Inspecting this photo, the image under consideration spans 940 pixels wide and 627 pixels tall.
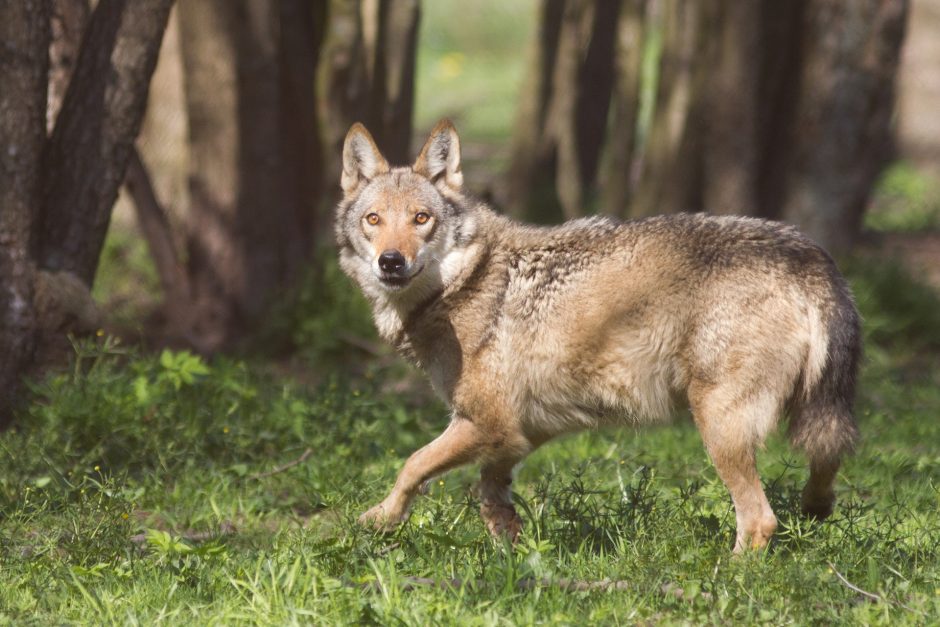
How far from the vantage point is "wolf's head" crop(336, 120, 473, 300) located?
579cm

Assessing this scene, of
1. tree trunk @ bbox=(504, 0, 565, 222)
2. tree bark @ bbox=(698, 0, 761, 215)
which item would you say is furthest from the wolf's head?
tree trunk @ bbox=(504, 0, 565, 222)

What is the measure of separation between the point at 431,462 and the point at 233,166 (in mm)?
5101

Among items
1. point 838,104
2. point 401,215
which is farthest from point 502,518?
point 838,104

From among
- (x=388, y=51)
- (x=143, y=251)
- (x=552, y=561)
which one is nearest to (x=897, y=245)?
(x=388, y=51)

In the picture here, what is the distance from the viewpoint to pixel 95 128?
7227 mm

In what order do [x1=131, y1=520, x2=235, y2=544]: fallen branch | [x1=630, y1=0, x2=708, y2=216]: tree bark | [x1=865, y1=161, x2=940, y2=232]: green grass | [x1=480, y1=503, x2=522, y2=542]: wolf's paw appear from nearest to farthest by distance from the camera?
[x1=131, y1=520, x2=235, y2=544]: fallen branch → [x1=480, y1=503, x2=522, y2=542]: wolf's paw → [x1=630, y1=0, x2=708, y2=216]: tree bark → [x1=865, y1=161, x2=940, y2=232]: green grass

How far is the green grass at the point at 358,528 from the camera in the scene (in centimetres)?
438

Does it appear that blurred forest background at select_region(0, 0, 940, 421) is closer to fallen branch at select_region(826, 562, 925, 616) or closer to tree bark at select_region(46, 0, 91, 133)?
tree bark at select_region(46, 0, 91, 133)

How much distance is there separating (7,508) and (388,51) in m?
6.43

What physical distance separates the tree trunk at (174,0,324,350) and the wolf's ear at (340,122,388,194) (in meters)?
3.67

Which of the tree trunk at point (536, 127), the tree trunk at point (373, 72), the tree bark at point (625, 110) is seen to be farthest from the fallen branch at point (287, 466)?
the tree trunk at point (536, 127)

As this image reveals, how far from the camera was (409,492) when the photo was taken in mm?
5539

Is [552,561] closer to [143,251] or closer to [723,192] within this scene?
[723,192]

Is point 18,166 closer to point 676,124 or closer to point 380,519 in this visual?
point 380,519
